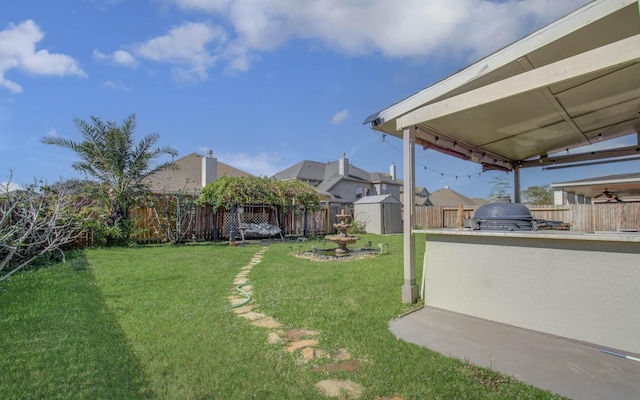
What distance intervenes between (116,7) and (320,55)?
5762 mm

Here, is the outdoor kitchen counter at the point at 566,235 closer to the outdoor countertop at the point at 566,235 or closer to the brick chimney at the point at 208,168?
the outdoor countertop at the point at 566,235

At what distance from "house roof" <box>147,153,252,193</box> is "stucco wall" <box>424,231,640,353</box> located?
13.3m

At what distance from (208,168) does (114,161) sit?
5.25m

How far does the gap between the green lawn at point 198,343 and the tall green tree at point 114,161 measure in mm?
5637

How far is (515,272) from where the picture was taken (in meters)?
3.40

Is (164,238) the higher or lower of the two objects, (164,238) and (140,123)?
the lower

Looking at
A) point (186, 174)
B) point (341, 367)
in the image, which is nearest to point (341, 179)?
point (186, 174)

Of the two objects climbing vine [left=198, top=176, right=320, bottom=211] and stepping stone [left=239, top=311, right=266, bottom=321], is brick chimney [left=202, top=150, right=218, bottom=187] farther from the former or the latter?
stepping stone [left=239, top=311, right=266, bottom=321]

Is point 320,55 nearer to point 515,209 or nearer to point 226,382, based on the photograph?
point 515,209

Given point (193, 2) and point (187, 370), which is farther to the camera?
point (193, 2)

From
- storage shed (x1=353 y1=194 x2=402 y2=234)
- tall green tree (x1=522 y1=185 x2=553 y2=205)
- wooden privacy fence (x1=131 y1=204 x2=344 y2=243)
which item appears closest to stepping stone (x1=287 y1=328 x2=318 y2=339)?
wooden privacy fence (x1=131 y1=204 x2=344 y2=243)

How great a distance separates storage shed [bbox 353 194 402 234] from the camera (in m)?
17.4

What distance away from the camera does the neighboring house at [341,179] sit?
86.8 feet

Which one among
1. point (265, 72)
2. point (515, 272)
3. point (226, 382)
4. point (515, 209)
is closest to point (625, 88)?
point (515, 209)
